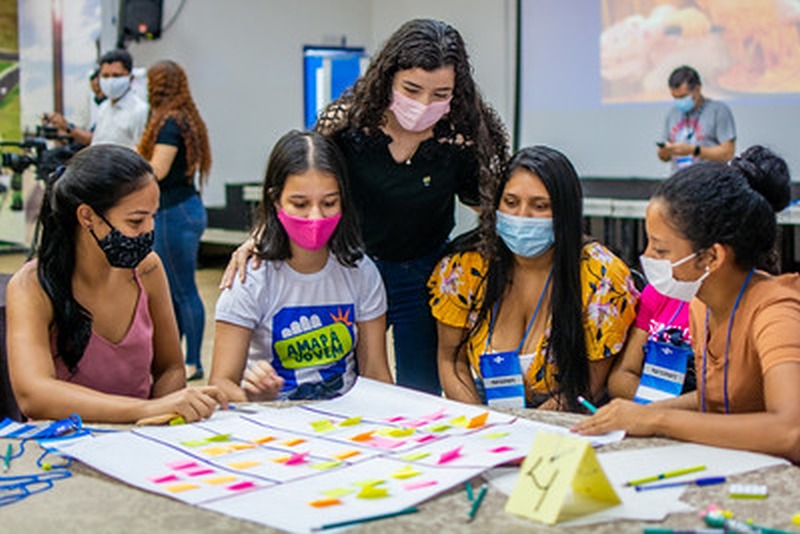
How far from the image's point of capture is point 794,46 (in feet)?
21.2

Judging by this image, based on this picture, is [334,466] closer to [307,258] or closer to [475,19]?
[307,258]

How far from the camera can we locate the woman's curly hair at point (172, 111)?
3988mm

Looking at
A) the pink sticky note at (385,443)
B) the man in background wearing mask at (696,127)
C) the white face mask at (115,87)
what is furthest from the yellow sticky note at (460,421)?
the man in background wearing mask at (696,127)

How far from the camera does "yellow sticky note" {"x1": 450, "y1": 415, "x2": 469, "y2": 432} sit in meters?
1.55

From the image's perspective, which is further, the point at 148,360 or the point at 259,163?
the point at 259,163

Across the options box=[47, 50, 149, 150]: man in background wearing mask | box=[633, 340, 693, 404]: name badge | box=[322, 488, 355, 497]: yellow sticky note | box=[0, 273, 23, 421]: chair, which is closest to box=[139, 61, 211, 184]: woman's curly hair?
box=[47, 50, 149, 150]: man in background wearing mask

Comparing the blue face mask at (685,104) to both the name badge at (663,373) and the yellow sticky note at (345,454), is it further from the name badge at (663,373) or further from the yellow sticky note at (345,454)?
the yellow sticky note at (345,454)

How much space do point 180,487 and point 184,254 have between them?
9.54 feet

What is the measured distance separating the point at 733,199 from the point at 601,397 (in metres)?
0.65

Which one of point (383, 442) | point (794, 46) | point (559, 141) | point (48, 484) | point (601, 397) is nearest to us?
point (48, 484)

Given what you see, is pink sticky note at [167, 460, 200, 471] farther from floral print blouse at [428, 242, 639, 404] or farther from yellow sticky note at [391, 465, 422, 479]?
floral print blouse at [428, 242, 639, 404]

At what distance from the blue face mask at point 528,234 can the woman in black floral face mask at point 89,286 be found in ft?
2.39

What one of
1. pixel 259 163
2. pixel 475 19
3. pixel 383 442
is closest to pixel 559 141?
pixel 475 19

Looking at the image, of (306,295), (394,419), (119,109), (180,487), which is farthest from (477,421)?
(119,109)
